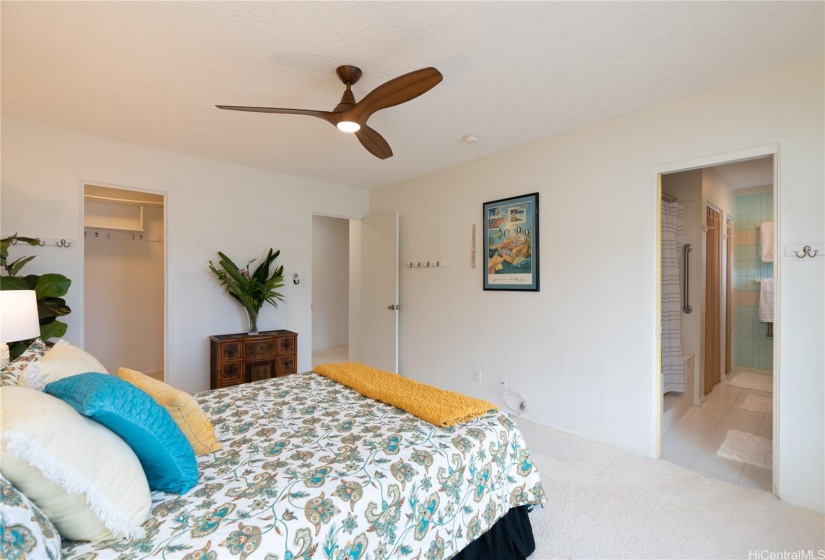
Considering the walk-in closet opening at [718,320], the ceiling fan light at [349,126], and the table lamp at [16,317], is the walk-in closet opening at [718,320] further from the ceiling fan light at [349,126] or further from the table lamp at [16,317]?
the table lamp at [16,317]

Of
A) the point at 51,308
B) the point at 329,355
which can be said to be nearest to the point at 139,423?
the point at 51,308

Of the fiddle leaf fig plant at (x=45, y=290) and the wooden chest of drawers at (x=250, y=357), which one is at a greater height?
the fiddle leaf fig plant at (x=45, y=290)

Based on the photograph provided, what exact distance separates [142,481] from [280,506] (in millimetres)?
408

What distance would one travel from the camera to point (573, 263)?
311 centimetres

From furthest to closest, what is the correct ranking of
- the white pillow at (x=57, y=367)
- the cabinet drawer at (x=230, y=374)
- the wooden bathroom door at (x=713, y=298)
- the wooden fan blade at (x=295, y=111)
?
the wooden bathroom door at (x=713, y=298)
the cabinet drawer at (x=230, y=374)
the wooden fan blade at (x=295, y=111)
the white pillow at (x=57, y=367)

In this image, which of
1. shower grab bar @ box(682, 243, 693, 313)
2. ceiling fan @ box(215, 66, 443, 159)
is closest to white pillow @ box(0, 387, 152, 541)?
ceiling fan @ box(215, 66, 443, 159)

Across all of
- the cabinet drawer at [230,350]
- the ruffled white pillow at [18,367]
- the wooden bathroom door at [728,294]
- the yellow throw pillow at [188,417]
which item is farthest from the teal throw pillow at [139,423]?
the wooden bathroom door at [728,294]

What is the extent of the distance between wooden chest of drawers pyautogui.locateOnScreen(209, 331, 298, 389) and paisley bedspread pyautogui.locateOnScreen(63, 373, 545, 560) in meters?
1.58

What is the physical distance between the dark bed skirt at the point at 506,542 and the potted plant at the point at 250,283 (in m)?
3.05

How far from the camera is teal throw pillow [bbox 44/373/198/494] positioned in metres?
1.09

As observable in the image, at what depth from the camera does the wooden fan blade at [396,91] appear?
176 centimetres

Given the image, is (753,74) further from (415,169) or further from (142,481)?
(142,481)

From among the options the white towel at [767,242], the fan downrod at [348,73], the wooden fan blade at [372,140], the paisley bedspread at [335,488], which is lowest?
the paisley bedspread at [335,488]

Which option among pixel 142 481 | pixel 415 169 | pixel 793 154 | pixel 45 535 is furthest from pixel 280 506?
pixel 415 169
